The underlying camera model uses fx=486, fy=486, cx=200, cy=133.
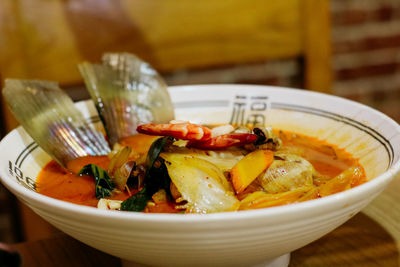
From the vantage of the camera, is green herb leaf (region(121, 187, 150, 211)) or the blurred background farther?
the blurred background

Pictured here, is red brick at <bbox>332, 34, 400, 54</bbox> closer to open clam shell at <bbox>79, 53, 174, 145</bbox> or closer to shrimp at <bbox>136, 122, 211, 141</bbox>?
open clam shell at <bbox>79, 53, 174, 145</bbox>

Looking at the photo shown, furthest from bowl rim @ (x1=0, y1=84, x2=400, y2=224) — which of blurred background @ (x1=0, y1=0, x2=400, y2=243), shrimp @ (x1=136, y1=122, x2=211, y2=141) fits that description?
blurred background @ (x1=0, y1=0, x2=400, y2=243)

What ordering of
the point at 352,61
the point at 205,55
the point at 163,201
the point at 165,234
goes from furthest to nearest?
the point at 352,61, the point at 205,55, the point at 163,201, the point at 165,234

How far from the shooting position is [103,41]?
5.94 feet

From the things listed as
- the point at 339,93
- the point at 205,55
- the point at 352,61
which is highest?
the point at 205,55

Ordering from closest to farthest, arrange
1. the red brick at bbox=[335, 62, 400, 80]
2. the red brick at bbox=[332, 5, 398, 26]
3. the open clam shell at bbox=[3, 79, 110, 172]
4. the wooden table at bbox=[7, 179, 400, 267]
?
1. the wooden table at bbox=[7, 179, 400, 267]
2. the open clam shell at bbox=[3, 79, 110, 172]
3. the red brick at bbox=[332, 5, 398, 26]
4. the red brick at bbox=[335, 62, 400, 80]

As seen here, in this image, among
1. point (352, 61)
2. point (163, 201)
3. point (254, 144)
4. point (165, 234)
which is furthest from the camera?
point (352, 61)

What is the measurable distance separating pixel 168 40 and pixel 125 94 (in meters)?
0.64

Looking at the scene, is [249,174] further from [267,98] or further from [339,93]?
[339,93]

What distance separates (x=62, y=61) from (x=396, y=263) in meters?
1.35

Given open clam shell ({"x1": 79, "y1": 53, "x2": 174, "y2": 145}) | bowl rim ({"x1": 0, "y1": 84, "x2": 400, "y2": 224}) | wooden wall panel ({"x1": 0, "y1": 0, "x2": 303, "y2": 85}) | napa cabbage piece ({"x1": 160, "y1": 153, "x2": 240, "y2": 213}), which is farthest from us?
wooden wall panel ({"x1": 0, "y1": 0, "x2": 303, "y2": 85})

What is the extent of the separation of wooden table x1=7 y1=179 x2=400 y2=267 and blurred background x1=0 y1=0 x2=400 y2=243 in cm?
85

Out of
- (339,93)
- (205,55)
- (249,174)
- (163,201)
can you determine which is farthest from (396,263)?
(339,93)

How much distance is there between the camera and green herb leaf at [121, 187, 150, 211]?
76 centimetres
